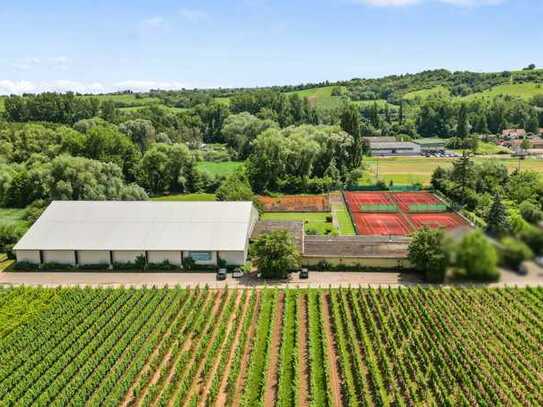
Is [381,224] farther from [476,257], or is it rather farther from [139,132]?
[139,132]

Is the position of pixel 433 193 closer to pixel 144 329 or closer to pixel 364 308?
pixel 364 308

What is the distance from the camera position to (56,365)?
86.3 ft

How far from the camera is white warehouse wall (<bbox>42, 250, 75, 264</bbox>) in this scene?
42.8 metres

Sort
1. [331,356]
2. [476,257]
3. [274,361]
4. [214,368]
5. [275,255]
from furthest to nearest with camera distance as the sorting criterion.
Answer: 1. [275,255]
2. [331,356]
3. [274,361]
4. [214,368]
5. [476,257]

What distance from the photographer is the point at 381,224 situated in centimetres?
5722

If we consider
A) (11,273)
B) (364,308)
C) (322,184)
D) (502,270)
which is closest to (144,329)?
(364,308)

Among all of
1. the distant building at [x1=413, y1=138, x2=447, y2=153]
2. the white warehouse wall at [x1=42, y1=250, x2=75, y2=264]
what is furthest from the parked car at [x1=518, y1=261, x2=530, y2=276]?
the distant building at [x1=413, y1=138, x2=447, y2=153]

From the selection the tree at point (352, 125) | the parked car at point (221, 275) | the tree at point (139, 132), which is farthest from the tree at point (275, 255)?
the tree at point (139, 132)

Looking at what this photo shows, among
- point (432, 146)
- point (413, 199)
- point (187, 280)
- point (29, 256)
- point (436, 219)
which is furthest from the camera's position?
point (432, 146)

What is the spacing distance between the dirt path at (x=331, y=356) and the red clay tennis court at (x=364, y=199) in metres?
31.0

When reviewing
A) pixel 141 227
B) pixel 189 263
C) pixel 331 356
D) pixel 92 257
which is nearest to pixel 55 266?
pixel 92 257

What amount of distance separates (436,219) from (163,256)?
33714 mm

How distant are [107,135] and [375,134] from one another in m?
94.9

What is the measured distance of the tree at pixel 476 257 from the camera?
26.0ft
